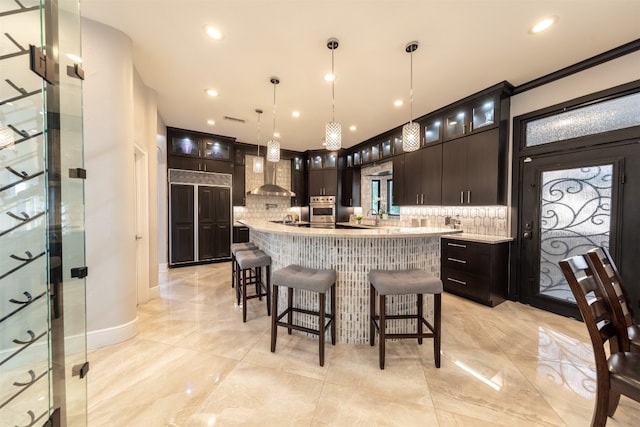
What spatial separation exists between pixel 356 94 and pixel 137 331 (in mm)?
3828

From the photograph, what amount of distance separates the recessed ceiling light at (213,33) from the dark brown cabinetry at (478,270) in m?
3.73

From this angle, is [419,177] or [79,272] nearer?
A: [79,272]

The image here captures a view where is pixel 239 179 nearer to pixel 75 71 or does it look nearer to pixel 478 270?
pixel 75 71

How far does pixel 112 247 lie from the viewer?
2232 millimetres

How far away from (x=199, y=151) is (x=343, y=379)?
515 cm

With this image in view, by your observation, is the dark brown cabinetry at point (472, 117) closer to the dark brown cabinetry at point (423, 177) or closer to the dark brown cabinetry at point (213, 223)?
the dark brown cabinetry at point (423, 177)

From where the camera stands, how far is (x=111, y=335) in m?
2.22

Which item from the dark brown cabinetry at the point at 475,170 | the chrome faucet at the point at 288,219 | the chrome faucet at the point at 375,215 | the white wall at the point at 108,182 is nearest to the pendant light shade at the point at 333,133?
the white wall at the point at 108,182

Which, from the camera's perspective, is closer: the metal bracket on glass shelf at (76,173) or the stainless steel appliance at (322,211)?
the metal bracket on glass shelf at (76,173)

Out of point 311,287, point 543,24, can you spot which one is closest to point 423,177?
point 543,24

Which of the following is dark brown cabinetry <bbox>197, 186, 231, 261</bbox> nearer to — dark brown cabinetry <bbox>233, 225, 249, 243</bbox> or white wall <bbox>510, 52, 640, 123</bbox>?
dark brown cabinetry <bbox>233, 225, 249, 243</bbox>

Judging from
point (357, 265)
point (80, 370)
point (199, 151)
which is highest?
point (199, 151)

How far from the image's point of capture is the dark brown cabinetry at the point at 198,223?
4.97 meters

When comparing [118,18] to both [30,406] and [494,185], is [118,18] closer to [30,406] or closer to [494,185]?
[30,406]
